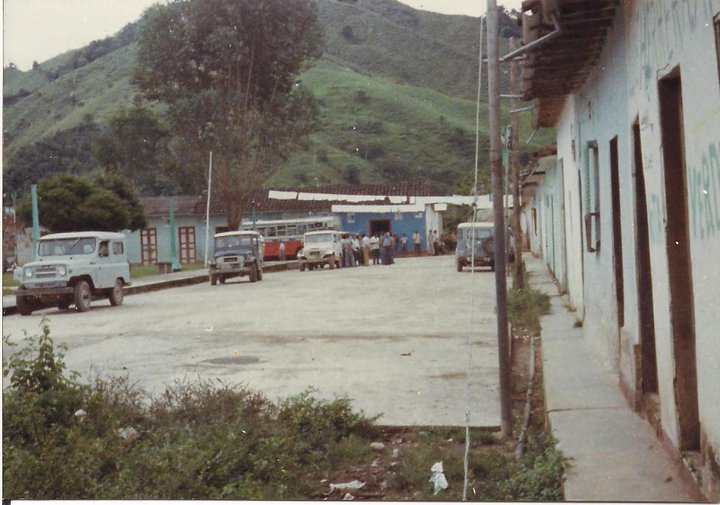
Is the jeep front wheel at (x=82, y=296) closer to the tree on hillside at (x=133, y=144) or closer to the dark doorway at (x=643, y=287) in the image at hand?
the tree on hillside at (x=133, y=144)

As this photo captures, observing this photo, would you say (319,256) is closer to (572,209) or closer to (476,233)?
(476,233)

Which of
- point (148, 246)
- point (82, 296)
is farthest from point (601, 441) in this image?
point (82, 296)

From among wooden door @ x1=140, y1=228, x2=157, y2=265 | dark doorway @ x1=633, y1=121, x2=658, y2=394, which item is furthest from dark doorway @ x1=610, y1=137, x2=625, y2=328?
wooden door @ x1=140, y1=228, x2=157, y2=265

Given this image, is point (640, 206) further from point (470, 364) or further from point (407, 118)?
point (470, 364)

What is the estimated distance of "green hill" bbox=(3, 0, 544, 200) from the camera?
586cm

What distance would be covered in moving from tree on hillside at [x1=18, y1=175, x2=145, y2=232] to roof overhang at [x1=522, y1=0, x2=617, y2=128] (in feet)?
11.7

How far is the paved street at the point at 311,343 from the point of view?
7.11m

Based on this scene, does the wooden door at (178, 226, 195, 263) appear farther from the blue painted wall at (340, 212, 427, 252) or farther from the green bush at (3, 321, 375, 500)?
the green bush at (3, 321, 375, 500)

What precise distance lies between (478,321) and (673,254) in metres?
7.90

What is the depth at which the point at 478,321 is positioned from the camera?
1206cm

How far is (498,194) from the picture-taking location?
18.4 ft

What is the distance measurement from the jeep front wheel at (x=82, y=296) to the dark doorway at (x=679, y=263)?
1074 centimetres

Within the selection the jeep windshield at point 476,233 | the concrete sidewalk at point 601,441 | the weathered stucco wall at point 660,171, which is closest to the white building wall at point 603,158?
the weathered stucco wall at point 660,171

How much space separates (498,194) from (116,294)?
395 inches
